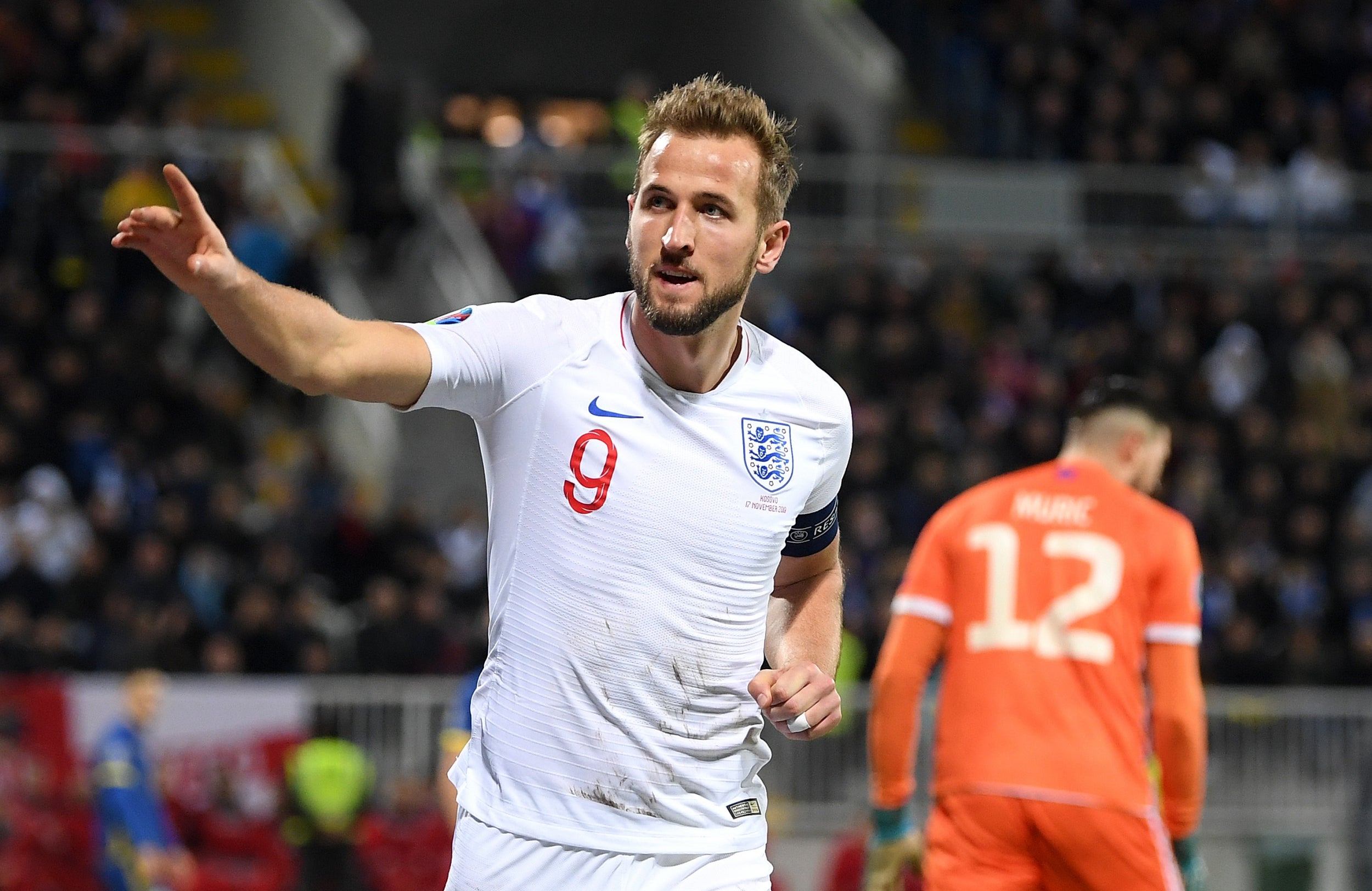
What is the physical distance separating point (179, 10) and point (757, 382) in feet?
62.1

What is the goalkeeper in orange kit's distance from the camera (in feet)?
19.6

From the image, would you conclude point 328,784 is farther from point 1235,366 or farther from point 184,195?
point 1235,366

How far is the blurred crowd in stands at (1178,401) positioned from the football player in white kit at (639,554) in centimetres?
1032

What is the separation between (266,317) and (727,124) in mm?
1157

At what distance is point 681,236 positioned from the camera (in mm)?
3742

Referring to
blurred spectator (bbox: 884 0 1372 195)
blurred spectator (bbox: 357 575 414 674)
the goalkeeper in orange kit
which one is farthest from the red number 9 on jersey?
blurred spectator (bbox: 884 0 1372 195)

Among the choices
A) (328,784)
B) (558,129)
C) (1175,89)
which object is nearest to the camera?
(328,784)

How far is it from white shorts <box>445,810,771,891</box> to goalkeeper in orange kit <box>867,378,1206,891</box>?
2.40m

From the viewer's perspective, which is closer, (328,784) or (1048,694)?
(1048,694)

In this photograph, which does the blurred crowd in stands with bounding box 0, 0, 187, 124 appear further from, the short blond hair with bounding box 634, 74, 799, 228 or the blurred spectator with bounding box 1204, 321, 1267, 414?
the short blond hair with bounding box 634, 74, 799, 228

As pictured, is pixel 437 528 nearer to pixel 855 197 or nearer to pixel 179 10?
pixel 855 197

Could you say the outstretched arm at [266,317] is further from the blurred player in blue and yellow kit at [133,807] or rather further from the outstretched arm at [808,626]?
the blurred player in blue and yellow kit at [133,807]

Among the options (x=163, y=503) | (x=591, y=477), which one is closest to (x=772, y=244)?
(x=591, y=477)

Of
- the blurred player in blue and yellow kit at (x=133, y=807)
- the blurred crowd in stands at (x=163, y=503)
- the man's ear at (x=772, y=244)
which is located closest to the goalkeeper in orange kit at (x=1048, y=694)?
the man's ear at (x=772, y=244)
